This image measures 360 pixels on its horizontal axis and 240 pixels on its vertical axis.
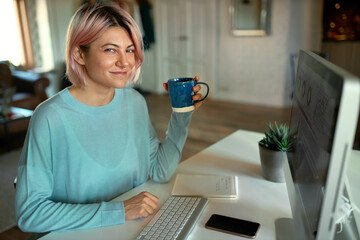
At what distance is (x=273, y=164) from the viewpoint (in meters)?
1.14

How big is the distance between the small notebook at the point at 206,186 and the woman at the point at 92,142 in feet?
0.25

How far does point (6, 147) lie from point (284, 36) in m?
4.08

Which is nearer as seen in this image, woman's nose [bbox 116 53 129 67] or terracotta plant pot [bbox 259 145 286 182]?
woman's nose [bbox 116 53 129 67]

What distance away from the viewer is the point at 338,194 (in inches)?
19.6

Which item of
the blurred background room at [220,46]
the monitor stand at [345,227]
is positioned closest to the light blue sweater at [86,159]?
the monitor stand at [345,227]

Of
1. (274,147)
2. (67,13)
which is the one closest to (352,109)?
(274,147)

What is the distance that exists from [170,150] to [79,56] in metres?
0.47

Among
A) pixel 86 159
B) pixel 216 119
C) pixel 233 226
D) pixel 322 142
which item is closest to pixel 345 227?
pixel 233 226

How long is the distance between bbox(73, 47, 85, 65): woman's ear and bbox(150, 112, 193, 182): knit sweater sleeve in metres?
0.36

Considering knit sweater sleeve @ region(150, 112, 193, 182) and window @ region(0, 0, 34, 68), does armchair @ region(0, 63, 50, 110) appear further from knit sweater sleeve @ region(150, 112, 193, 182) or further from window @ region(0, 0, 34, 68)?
knit sweater sleeve @ region(150, 112, 193, 182)

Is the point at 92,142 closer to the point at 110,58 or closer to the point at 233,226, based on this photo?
the point at 110,58

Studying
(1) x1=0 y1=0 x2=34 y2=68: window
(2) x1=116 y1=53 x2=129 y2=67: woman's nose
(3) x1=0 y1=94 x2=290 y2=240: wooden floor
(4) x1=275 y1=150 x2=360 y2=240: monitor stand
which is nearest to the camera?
(4) x1=275 y1=150 x2=360 y2=240: monitor stand

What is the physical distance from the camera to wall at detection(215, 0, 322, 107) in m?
4.82

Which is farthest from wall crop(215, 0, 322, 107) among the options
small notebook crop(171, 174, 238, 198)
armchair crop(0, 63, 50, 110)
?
small notebook crop(171, 174, 238, 198)
